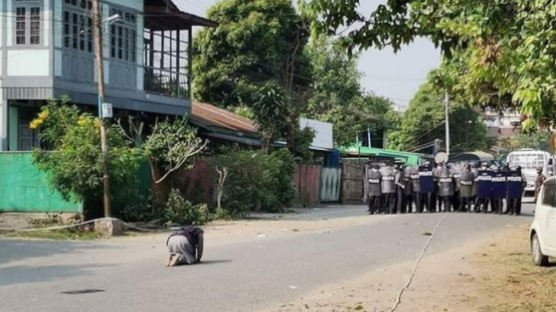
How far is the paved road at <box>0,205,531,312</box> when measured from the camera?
10875mm

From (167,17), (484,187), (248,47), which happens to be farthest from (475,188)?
(248,47)

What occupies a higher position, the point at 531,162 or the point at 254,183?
the point at 531,162

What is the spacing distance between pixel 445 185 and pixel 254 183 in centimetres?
654

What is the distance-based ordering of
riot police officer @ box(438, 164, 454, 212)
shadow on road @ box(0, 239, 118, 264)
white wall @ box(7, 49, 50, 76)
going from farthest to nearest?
1. riot police officer @ box(438, 164, 454, 212)
2. white wall @ box(7, 49, 50, 76)
3. shadow on road @ box(0, 239, 118, 264)

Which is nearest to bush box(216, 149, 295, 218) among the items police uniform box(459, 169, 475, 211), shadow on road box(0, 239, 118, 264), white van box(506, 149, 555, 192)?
police uniform box(459, 169, 475, 211)

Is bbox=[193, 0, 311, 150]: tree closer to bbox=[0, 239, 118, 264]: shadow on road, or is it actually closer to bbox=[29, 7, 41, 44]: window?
bbox=[29, 7, 41, 44]: window

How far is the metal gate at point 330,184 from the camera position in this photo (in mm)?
38094

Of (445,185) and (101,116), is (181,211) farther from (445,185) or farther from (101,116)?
(445,185)

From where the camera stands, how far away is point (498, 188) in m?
27.5

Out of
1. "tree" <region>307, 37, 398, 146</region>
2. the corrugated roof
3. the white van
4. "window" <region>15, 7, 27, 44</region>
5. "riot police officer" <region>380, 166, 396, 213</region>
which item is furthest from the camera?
"tree" <region>307, 37, 398, 146</region>

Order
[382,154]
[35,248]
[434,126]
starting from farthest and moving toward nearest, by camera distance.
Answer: [434,126], [382,154], [35,248]

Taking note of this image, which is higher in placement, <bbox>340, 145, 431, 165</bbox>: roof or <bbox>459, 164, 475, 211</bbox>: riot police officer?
<bbox>340, 145, 431, 165</bbox>: roof

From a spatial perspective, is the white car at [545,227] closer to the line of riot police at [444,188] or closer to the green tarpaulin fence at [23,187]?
the line of riot police at [444,188]

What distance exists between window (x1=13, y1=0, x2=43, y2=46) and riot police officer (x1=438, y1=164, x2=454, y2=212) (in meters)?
13.8
